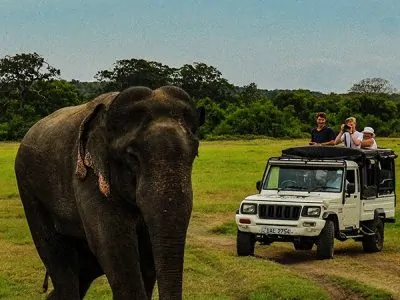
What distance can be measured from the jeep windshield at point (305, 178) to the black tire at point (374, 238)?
1.14 m

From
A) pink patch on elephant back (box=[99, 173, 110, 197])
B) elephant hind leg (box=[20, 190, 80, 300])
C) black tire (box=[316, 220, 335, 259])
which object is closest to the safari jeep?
black tire (box=[316, 220, 335, 259])

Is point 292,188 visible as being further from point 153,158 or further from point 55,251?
point 153,158

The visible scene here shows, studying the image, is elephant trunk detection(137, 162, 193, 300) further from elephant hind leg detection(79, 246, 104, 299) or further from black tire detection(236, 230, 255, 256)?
black tire detection(236, 230, 255, 256)

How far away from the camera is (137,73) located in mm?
64125

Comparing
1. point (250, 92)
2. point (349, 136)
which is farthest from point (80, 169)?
point (250, 92)

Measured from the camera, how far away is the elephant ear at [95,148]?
188 inches

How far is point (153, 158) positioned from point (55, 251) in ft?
6.36

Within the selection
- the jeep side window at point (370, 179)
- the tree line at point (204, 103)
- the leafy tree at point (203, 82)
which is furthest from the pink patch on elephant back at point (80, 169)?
the leafy tree at point (203, 82)

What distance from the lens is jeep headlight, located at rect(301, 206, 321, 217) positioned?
1302cm

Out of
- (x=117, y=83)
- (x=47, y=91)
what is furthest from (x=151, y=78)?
(x=47, y=91)

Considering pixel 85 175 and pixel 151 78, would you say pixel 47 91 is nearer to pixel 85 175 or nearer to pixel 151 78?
pixel 151 78

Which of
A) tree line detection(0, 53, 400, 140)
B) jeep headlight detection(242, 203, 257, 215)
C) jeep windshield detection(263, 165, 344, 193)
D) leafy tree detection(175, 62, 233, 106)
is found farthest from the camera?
leafy tree detection(175, 62, 233, 106)

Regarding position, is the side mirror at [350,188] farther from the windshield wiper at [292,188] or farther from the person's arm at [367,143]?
the person's arm at [367,143]

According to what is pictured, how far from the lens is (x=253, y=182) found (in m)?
26.8
